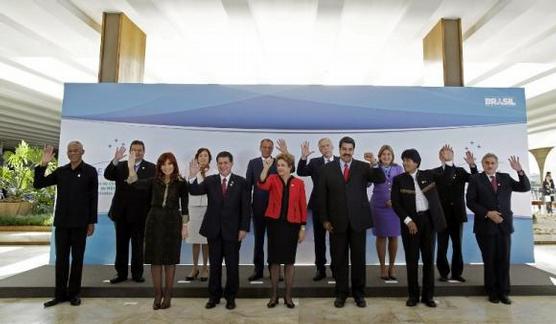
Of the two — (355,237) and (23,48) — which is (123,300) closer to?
(355,237)

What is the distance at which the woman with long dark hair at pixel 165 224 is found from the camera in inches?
128

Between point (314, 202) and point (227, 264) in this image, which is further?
point (314, 202)

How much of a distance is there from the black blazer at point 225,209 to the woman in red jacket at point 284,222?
27cm

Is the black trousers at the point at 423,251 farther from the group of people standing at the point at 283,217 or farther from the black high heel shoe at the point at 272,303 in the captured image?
the black high heel shoe at the point at 272,303

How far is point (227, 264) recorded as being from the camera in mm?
3404

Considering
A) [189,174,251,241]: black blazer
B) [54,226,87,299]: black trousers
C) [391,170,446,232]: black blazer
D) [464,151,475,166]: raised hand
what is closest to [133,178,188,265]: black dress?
[189,174,251,241]: black blazer

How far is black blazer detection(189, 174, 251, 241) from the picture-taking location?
11.1 feet

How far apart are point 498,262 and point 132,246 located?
410 cm

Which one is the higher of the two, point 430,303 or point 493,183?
point 493,183

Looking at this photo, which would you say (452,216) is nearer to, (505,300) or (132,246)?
(505,300)

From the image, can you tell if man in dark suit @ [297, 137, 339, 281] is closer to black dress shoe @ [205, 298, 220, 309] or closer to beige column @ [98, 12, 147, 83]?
black dress shoe @ [205, 298, 220, 309]

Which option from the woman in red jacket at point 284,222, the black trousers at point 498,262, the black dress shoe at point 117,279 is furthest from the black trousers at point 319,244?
the black dress shoe at point 117,279

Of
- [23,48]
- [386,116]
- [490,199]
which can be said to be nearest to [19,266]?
[23,48]

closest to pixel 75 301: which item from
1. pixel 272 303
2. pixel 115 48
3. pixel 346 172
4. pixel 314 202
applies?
pixel 272 303
